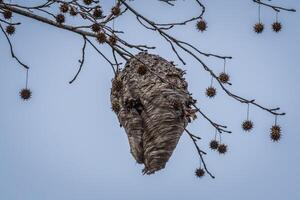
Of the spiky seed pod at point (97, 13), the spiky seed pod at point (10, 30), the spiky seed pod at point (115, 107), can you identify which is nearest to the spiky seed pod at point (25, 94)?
the spiky seed pod at point (10, 30)

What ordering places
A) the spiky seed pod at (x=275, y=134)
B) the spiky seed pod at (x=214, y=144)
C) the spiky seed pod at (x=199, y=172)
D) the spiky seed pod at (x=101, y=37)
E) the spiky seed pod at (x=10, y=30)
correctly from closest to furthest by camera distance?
the spiky seed pod at (x=101, y=37) < the spiky seed pod at (x=275, y=134) < the spiky seed pod at (x=10, y=30) < the spiky seed pod at (x=214, y=144) < the spiky seed pod at (x=199, y=172)

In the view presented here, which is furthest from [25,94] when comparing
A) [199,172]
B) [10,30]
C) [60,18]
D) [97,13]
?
[199,172]

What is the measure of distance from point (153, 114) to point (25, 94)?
0.78 meters

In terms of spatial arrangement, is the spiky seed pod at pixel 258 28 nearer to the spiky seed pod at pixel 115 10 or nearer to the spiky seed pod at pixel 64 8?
the spiky seed pod at pixel 115 10

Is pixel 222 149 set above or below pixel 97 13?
below

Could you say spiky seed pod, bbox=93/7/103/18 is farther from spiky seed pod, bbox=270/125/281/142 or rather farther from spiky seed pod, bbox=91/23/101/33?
spiky seed pod, bbox=270/125/281/142

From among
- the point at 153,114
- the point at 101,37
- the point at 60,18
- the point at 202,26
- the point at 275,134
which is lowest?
the point at 275,134

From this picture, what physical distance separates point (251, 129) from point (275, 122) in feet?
1.02

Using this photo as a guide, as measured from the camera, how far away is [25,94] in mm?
3191

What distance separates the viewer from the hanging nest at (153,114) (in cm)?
333

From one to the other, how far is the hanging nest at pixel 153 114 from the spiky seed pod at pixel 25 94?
1.66 ft

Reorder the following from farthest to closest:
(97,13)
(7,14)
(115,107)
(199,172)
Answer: (199,172)
(115,107)
(7,14)
(97,13)

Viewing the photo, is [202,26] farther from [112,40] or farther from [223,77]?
[112,40]

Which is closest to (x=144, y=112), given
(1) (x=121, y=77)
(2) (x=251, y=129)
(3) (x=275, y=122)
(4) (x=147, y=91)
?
(4) (x=147, y=91)
